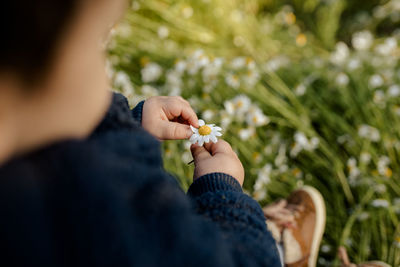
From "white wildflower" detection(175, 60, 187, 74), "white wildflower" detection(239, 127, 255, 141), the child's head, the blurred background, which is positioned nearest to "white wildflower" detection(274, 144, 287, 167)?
the blurred background

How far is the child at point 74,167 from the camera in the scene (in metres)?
0.33

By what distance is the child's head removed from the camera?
30 centimetres

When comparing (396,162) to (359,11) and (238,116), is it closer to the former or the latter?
(238,116)

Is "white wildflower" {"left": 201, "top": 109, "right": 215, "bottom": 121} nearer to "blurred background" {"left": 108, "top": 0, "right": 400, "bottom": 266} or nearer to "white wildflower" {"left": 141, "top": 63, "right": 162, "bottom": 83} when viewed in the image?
"blurred background" {"left": 108, "top": 0, "right": 400, "bottom": 266}

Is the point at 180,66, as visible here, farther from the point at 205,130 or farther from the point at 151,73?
the point at 205,130

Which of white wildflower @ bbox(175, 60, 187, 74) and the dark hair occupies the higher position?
white wildflower @ bbox(175, 60, 187, 74)

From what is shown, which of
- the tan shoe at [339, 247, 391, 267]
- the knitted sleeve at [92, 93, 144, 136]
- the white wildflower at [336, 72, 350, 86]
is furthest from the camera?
the white wildflower at [336, 72, 350, 86]

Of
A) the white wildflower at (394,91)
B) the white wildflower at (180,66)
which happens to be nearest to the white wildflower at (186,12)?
the white wildflower at (180,66)

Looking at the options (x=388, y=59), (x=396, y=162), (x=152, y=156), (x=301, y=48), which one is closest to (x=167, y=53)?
(x=301, y=48)

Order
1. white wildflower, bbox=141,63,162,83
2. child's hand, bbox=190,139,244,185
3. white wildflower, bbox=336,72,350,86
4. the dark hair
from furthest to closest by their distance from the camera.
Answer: white wildflower, bbox=141,63,162,83
white wildflower, bbox=336,72,350,86
child's hand, bbox=190,139,244,185
the dark hair

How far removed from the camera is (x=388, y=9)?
2027mm

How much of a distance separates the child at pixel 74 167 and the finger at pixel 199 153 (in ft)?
0.70

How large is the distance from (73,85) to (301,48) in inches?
71.9

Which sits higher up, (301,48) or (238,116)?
(301,48)
